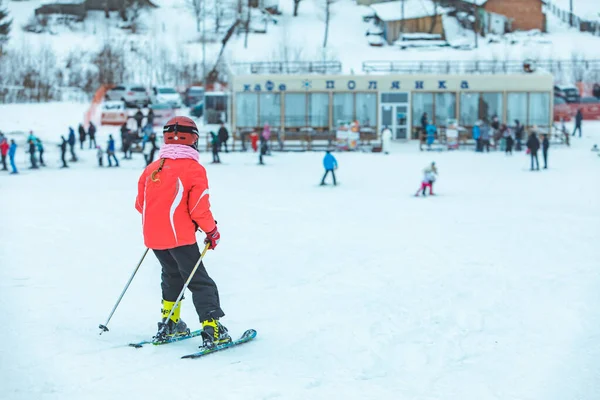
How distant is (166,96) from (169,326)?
116 ft

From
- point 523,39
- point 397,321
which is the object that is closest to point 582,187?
point 397,321

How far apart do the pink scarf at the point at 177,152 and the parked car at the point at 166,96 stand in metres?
33.5

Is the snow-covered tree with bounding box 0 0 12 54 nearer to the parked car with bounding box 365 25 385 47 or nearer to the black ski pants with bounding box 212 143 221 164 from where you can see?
the parked car with bounding box 365 25 385 47

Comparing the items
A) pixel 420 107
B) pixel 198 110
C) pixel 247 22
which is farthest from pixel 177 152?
pixel 247 22

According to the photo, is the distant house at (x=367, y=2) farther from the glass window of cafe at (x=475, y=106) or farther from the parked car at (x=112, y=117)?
the parked car at (x=112, y=117)

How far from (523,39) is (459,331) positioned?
55.7 meters

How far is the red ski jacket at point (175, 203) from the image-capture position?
17.7 ft

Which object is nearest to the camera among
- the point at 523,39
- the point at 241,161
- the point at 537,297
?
the point at 537,297

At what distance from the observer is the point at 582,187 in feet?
64.0

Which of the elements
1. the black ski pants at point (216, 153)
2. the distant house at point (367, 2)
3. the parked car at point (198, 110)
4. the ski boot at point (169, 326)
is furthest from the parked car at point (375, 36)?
the ski boot at point (169, 326)

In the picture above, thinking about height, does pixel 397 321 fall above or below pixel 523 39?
below

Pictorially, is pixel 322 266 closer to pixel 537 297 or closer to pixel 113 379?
pixel 537 297

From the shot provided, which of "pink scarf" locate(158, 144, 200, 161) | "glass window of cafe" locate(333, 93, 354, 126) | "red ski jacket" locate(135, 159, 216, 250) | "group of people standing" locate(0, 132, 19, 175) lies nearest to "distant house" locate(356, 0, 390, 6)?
"glass window of cafe" locate(333, 93, 354, 126)

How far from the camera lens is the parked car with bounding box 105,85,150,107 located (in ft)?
132
